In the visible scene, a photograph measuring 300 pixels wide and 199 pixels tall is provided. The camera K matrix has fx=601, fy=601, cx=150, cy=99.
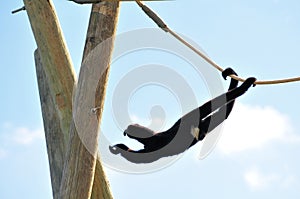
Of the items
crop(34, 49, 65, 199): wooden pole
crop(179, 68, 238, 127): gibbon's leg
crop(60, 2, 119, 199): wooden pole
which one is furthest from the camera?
crop(34, 49, 65, 199): wooden pole

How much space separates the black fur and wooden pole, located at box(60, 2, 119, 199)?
0.24 meters

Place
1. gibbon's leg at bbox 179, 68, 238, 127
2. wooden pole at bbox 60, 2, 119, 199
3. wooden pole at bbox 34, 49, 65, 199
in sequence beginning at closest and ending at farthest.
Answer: gibbon's leg at bbox 179, 68, 238, 127
wooden pole at bbox 60, 2, 119, 199
wooden pole at bbox 34, 49, 65, 199

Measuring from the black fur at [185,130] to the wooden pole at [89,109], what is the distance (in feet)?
0.80

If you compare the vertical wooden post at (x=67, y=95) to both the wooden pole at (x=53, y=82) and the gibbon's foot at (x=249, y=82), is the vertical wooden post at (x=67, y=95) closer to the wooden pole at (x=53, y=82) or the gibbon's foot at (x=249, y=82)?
the wooden pole at (x=53, y=82)

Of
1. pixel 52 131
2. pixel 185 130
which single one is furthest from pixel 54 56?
pixel 185 130

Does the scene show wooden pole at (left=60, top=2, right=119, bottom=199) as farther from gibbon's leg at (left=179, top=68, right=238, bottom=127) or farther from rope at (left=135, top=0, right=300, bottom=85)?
gibbon's leg at (left=179, top=68, right=238, bottom=127)

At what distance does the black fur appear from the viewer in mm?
3180

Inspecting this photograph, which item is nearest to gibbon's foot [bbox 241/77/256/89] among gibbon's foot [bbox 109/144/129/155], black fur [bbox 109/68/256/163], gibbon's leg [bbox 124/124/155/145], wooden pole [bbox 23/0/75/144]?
black fur [bbox 109/68/256/163]

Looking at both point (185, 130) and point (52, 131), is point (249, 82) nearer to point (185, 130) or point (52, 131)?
point (185, 130)

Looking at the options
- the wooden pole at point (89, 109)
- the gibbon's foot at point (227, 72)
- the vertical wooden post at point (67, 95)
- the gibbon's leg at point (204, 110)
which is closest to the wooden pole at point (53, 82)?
the vertical wooden post at point (67, 95)

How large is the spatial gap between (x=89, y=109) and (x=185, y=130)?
602mm

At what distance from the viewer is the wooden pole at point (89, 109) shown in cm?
334

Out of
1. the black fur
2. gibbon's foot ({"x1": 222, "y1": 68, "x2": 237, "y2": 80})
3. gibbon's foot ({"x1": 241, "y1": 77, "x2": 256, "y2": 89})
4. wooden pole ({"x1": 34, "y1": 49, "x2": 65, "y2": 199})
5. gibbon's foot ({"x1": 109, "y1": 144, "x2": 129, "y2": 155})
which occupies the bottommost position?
the black fur

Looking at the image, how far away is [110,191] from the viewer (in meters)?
3.54
